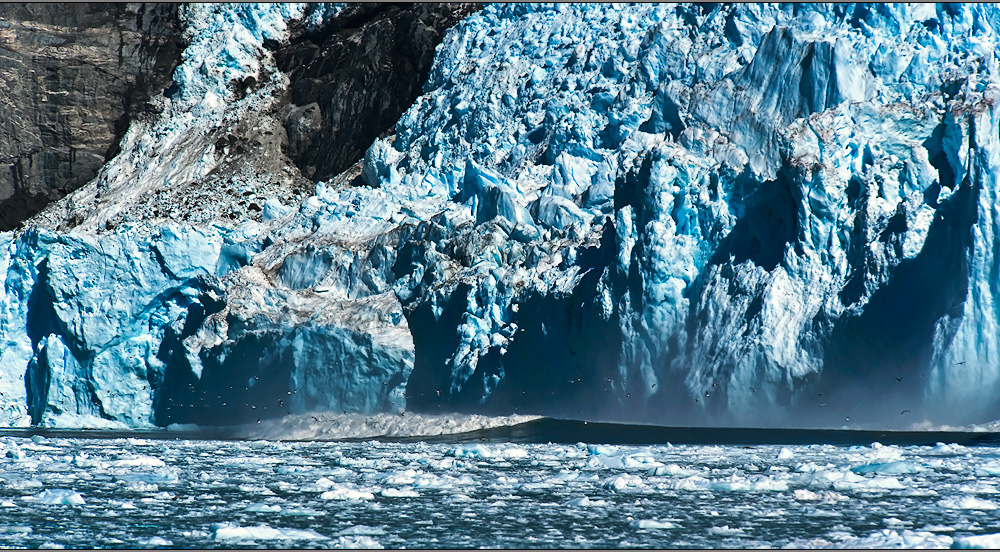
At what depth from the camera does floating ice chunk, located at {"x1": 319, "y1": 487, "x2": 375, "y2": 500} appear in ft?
45.2

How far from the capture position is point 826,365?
2359cm

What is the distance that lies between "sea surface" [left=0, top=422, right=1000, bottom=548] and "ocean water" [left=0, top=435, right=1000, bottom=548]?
0.10ft

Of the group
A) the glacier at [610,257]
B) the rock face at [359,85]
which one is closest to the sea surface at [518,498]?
the glacier at [610,257]

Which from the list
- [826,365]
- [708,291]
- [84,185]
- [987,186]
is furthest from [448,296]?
[84,185]

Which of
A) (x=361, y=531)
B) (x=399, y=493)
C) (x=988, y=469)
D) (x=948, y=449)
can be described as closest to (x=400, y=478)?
(x=399, y=493)

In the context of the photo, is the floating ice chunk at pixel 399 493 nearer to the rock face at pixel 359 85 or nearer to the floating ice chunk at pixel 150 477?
the floating ice chunk at pixel 150 477

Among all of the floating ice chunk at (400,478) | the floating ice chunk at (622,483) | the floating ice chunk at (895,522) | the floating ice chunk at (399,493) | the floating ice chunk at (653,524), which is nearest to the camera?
the floating ice chunk at (895,522)

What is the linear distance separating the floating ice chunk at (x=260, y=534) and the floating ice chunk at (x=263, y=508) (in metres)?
1.54

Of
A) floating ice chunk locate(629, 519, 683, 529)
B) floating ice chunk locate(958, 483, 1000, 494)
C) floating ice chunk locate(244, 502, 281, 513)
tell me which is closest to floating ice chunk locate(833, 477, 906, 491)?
floating ice chunk locate(958, 483, 1000, 494)

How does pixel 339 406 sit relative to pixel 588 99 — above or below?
below

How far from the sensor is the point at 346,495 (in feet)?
45.5

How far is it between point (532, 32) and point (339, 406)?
16.5 metres

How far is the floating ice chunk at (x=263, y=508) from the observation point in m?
12.5

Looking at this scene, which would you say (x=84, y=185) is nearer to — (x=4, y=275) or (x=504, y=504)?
(x=4, y=275)
